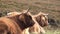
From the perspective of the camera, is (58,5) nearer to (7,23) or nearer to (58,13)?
(58,13)

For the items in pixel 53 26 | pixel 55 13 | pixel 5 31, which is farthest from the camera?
pixel 55 13

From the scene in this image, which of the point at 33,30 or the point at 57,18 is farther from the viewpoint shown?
the point at 57,18

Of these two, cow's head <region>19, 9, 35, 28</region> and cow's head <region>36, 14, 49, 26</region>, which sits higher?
cow's head <region>19, 9, 35, 28</region>

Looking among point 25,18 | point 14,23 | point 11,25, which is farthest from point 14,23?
point 25,18

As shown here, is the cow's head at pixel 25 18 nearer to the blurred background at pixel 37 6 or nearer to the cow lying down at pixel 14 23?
the cow lying down at pixel 14 23

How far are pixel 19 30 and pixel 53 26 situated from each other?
1212 centimetres

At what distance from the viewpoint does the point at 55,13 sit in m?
27.7

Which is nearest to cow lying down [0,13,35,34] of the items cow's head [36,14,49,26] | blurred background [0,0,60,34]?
cow's head [36,14,49,26]

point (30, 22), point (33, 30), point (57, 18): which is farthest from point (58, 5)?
point (30, 22)

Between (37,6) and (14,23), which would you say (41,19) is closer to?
(14,23)

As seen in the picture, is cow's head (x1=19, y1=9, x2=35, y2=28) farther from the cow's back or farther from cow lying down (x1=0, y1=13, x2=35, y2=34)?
the cow's back

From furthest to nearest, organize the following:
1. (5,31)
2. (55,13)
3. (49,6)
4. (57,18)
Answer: (49,6)
(55,13)
(57,18)
(5,31)

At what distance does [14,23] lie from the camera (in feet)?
34.3

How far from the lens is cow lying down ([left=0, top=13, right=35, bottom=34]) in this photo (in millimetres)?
9899
